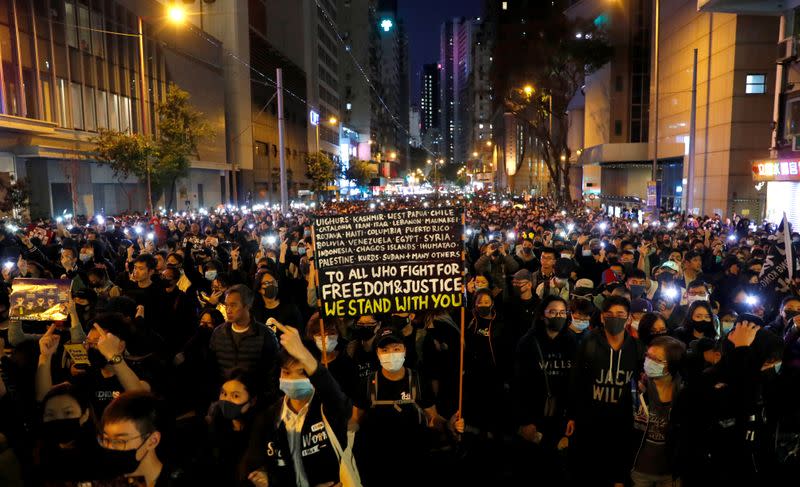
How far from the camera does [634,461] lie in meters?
4.66

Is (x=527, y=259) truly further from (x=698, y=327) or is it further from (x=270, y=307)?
(x=270, y=307)

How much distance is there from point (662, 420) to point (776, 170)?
2021 cm

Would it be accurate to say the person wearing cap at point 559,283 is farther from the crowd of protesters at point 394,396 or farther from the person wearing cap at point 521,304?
the crowd of protesters at point 394,396

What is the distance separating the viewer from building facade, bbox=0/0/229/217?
86.0 feet

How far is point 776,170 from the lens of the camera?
2108 centimetres

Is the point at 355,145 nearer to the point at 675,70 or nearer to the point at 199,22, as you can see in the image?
the point at 199,22

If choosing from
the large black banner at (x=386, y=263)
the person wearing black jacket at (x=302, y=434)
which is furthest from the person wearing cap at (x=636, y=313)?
the person wearing black jacket at (x=302, y=434)

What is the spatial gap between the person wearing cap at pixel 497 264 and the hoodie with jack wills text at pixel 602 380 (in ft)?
12.5

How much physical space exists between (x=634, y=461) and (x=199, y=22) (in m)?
55.2

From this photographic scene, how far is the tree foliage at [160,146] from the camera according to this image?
28.6m

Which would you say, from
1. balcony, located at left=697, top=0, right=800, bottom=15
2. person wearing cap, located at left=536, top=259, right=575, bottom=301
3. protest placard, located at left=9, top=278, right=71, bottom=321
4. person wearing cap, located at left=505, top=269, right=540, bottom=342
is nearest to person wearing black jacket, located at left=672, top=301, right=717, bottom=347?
person wearing cap, located at left=505, top=269, right=540, bottom=342

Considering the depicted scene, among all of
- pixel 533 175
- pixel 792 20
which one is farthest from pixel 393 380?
pixel 533 175

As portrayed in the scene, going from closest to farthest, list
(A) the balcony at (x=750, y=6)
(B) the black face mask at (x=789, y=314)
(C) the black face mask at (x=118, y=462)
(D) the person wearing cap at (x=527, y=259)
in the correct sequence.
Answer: (C) the black face mask at (x=118, y=462), (B) the black face mask at (x=789, y=314), (D) the person wearing cap at (x=527, y=259), (A) the balcony at (x=750, y=6)

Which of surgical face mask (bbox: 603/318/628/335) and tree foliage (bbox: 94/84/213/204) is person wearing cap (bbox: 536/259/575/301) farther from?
tree foliage (bbox: 94/84/213/204)
